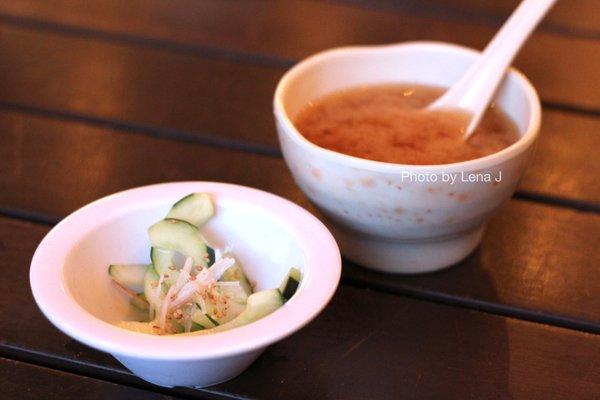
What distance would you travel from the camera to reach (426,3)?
138 cm

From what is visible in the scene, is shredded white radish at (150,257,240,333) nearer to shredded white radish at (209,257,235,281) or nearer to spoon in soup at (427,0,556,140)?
shredded white radish at (209,257,235,281)

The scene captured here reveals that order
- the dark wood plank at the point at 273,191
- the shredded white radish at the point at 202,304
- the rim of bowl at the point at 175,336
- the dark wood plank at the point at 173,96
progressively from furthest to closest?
the dark wood plank at the point at 173,96 < the dark wood plank at the point at 273,191 < the shredded white radish at the point at 202,304 < the rim of bowl at the point at 175,336

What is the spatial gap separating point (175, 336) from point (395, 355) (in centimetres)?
20

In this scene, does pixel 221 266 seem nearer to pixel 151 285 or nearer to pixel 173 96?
pixel 151 285

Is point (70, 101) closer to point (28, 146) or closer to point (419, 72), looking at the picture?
point (28, 146)

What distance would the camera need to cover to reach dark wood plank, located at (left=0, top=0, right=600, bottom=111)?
1.21 m

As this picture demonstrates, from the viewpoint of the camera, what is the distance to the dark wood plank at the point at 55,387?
66 cm

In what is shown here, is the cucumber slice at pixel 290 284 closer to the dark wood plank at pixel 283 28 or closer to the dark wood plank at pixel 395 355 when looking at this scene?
the dark wood plank at pixel 395 355

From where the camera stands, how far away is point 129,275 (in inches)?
28.5

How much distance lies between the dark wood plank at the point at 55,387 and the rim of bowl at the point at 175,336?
8 cm

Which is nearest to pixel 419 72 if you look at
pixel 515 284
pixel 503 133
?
pixel 503 133

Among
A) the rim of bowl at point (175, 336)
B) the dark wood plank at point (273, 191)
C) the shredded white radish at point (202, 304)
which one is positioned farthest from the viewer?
the dark wood plank at point (273, 191)

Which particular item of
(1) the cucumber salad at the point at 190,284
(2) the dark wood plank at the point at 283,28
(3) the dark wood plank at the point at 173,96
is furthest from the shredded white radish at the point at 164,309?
(2) the dark wood plank at the point at 283,28

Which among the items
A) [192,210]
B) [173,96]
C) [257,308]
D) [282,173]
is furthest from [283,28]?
[257,308]
